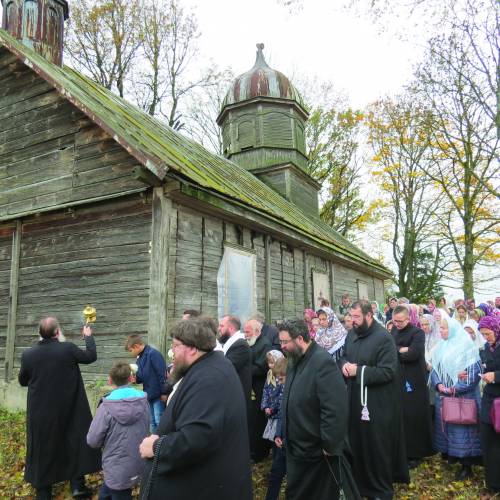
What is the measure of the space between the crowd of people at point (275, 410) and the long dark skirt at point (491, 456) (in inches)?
0.5

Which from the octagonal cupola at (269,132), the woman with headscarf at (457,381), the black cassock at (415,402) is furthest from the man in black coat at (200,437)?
the octagonal cupola at (269,132)

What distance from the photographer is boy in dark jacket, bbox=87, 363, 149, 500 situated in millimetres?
3832

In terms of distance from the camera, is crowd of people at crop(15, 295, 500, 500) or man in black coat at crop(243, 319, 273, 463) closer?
crowd of people at crop(15, 295, 500, 500)

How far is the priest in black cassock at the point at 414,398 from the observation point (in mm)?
5723

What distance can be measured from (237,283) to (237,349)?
14.3 ft

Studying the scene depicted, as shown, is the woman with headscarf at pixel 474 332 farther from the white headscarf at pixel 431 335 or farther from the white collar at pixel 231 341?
the white collar at pixel 231 341

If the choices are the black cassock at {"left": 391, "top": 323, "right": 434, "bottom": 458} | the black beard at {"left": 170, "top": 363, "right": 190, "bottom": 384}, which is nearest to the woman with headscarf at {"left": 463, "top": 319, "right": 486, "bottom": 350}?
the black cassock at {"left": 391, "top": 323, "right": 434, "bottom": 458}

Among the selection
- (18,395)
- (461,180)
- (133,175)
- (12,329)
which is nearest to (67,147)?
(133,175)

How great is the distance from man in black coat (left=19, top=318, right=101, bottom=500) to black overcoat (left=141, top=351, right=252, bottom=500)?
277 cm

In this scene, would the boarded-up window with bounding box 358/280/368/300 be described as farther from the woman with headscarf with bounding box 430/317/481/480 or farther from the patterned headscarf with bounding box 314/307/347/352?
the woman with headscarf with bounding box 430/317/481/480

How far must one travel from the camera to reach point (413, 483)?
530cm

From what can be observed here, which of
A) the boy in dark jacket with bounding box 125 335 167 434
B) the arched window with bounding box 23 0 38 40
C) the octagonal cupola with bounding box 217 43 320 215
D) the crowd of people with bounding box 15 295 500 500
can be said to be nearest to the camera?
the crowd of people with bounding box 15 295 500 500

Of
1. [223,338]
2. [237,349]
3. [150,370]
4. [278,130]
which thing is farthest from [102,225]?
[278,130]

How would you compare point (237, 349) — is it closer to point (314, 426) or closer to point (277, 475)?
point (277, 475)
